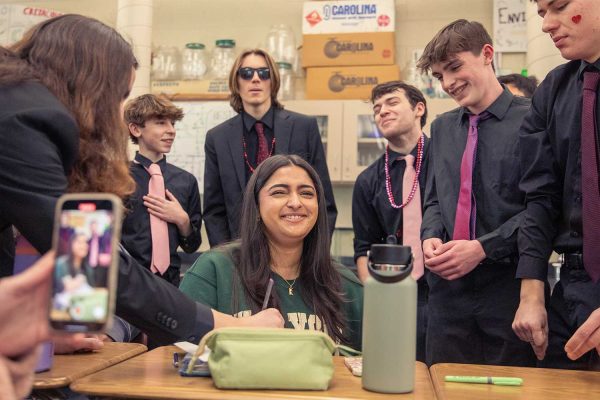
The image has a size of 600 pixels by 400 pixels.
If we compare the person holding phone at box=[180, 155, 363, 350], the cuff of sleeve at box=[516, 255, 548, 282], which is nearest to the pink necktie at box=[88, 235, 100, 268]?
the person holding phone at box=[180, 155, 363, 350]

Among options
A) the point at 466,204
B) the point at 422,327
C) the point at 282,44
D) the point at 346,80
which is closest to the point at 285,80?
the point at 282,44

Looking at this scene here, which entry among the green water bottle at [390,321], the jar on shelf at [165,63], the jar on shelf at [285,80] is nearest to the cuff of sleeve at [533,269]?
the green water bottle at [390,321]

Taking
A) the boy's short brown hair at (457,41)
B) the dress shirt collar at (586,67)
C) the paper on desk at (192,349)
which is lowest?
the paper on desk at (192,349)

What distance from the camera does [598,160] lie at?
1661mm

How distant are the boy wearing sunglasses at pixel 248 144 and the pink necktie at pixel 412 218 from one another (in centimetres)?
36

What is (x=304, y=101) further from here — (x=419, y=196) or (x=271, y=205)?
(x=271, y=205)

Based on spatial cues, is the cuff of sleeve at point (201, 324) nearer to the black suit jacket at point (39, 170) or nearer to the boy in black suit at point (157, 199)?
the black suit jacket at point (39, 170)

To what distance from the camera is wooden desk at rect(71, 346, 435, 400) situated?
121cm

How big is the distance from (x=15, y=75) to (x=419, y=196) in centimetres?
196

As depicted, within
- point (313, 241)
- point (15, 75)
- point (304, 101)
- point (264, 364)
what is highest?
point (304, 101)

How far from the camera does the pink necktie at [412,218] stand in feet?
9.16

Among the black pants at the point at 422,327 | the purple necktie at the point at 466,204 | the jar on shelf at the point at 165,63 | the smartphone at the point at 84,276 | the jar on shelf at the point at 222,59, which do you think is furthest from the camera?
the jar on shelf at the point at 165,63

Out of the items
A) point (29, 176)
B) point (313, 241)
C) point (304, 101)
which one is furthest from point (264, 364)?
point (304, 101)

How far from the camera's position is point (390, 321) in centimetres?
122
